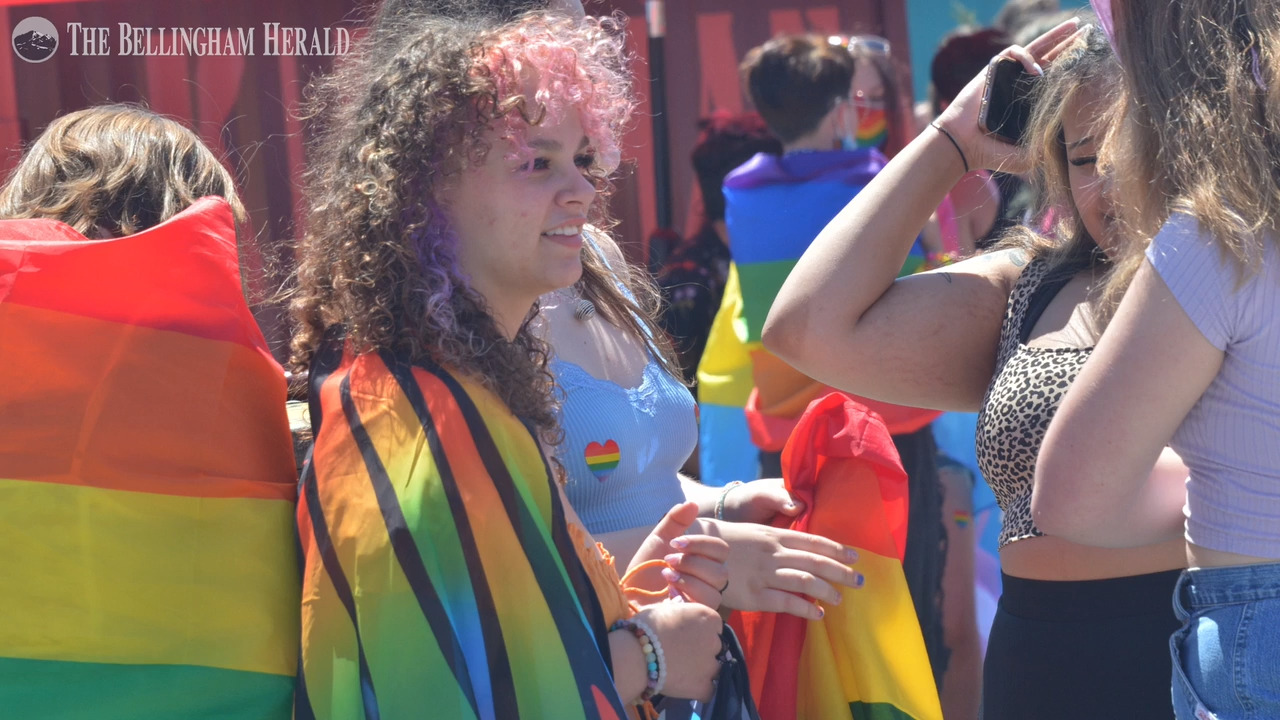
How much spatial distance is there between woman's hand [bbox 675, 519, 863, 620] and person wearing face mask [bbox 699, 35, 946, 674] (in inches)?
66.6

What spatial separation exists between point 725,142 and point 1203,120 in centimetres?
254

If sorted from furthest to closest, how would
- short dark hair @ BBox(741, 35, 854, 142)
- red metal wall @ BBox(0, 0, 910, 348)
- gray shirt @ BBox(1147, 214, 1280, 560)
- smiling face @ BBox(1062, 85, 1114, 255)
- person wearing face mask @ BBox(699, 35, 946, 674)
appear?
short dark hair @ BBox(741, 35, 854, 142), person wearing face mask @ BBox(699, 35, 946, 674), red metal wall @ BBox(0, 0, 910, 348), smiling face @ BBox(1062, 85, 1114, 255), gray shirt @ BBox(1147, 214, 1280, 560)

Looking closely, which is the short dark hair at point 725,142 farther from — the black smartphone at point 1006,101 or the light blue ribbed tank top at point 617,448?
the light blue ribbed tank top at point 617,448

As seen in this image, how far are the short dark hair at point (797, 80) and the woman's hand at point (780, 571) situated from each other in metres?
2.18

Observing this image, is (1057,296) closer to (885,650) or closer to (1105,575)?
(1105,575)

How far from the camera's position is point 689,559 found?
1712 millimetres

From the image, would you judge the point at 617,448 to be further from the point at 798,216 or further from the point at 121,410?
the point at 798,216

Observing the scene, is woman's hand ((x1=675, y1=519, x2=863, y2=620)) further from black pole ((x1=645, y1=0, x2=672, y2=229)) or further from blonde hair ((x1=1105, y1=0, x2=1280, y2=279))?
black pole ((x1=645, y1=0, x2=672, y2=229))

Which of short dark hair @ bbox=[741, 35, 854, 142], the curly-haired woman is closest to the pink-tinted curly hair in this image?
the curly-haired woman

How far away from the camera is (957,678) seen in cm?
354

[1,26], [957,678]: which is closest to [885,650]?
[957,678]

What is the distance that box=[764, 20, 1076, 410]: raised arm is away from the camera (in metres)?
2.03

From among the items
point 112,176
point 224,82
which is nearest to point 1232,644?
point 112,176

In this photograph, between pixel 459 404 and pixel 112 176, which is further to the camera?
pixel 112 176
